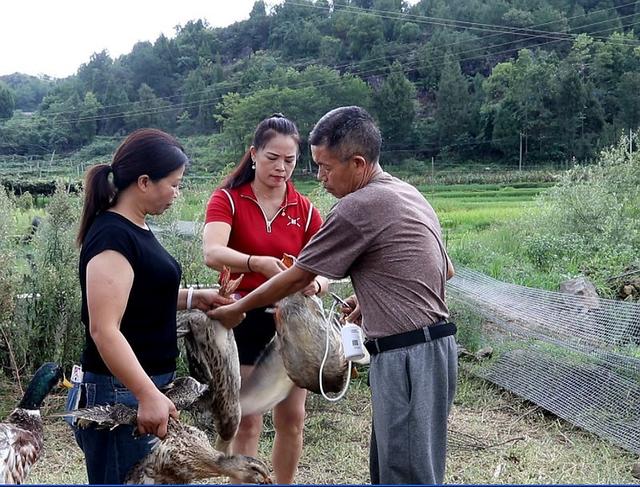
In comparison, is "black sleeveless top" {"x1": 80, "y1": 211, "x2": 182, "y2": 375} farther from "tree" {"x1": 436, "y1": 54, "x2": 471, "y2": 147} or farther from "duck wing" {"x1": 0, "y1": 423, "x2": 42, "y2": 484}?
"tree" {"x1": 436, "y1": 54, "x2": 471, "y2": 147}

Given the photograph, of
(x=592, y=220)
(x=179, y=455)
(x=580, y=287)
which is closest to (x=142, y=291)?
(x=179, y=455)

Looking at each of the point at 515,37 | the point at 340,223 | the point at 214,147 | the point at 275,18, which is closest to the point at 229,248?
the point at 340,223

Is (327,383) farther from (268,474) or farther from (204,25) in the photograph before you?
(204,25)

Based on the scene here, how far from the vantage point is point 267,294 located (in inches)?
95.0

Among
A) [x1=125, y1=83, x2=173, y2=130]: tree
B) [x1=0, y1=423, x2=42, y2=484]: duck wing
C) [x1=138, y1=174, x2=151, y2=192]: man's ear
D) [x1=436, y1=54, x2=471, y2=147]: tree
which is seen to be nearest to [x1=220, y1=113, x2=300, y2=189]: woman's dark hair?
[x1=138, y1=174, x2=151, y2=192]: man's ear

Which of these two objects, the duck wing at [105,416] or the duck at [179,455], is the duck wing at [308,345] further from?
the duck wing at [105,416]

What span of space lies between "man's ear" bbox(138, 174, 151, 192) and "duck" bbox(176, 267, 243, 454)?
26.2 inches

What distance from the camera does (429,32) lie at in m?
63.0

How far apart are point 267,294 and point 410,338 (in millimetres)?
523

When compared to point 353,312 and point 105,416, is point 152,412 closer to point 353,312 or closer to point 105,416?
point 105,416

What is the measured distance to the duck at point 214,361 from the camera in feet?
8.75

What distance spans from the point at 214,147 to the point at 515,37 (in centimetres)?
3211

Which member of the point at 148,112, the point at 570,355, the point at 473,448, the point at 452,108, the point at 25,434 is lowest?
the point at 473,448

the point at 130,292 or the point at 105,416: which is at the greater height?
the point at 130,292
